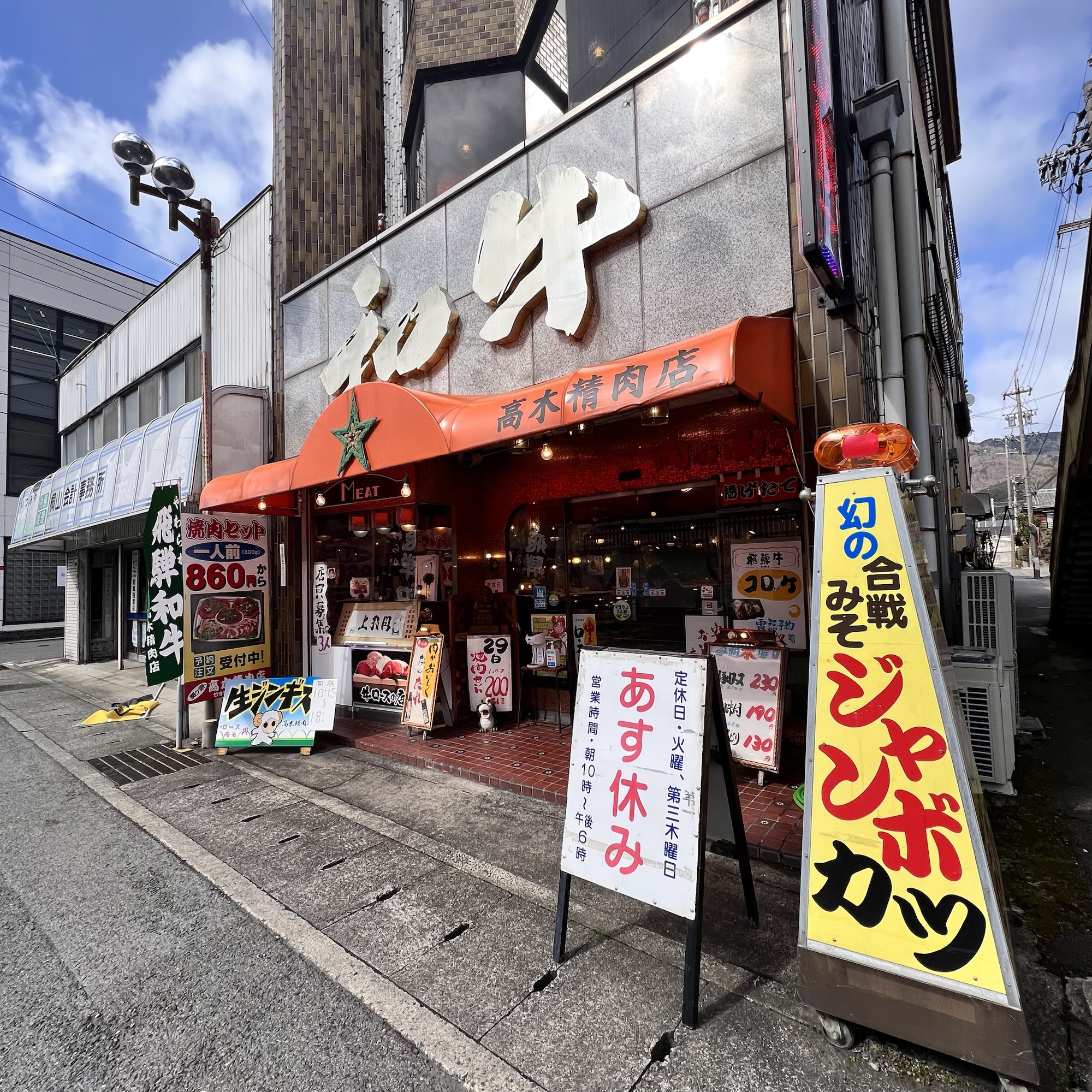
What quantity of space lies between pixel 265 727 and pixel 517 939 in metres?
5.19

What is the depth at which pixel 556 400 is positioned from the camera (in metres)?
4.82

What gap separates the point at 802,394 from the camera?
493 centimetres

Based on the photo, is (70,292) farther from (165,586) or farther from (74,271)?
(165,586)

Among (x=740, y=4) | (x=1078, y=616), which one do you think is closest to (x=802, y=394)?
(x=740, y=4)

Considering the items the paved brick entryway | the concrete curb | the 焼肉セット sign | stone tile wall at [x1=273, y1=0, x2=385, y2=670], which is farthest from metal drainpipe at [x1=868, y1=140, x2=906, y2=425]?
stone tile wall at [x1=273, y1=0, x2=385, y2=670]

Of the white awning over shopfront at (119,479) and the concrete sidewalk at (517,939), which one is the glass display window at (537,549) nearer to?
the concrete sidewalk at (517,939)

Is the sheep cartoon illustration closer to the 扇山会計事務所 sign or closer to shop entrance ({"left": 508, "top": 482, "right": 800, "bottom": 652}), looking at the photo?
shop entrance ({"left": 508, "top": 482, "right": 800, "bottom": 652})

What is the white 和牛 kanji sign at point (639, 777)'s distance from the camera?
2.82 m

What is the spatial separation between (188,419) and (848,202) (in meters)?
11.2

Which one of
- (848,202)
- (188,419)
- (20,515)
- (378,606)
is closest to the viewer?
(848,202)

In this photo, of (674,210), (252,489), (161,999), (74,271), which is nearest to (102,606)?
(252,489)

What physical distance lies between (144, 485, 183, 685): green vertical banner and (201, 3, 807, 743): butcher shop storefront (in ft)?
2.43

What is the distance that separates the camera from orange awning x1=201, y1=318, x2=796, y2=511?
4176 mm

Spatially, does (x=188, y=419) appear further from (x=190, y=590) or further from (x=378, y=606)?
(x=378, y=606)
